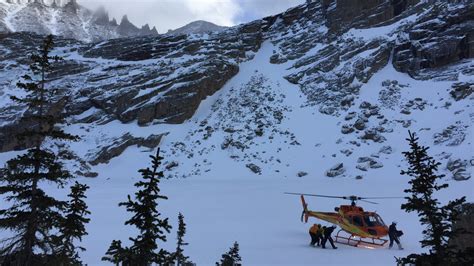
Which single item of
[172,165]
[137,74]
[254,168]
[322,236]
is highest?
[137,74]

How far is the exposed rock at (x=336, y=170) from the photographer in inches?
1268

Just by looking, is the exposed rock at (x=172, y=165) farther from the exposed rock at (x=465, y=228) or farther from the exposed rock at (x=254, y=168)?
the exposed rock at (x=465, y=228)

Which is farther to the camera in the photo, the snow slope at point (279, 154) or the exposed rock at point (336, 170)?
the exposed rock at point (336, 170)

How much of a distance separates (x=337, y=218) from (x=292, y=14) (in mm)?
60957

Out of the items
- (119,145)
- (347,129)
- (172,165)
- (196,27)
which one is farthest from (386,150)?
(196,27)

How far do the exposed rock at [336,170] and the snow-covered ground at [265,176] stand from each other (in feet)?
1.91

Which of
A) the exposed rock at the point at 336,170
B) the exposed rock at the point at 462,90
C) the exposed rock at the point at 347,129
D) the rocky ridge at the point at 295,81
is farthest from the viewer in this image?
the exposed rock at the point at 347,129

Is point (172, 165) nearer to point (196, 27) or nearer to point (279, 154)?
point (279, 154)

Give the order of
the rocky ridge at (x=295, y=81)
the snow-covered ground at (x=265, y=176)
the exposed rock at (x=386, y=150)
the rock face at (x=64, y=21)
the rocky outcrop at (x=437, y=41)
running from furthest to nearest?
1. the rock face at (x=64, y=21)
2. the rocky outcrop at (x=437, y=41)
3. the rocky ridge at (x=295, y=81)
4. the exposed rock at (x=386, y=150)
5. the snow-covered ground at (x=265, y=176)

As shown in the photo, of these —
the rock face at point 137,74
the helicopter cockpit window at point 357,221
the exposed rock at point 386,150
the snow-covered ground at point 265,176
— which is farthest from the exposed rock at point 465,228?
the rock face at point 137,74

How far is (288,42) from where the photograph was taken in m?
62.5

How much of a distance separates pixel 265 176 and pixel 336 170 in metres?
6.61

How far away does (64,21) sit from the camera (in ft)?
531

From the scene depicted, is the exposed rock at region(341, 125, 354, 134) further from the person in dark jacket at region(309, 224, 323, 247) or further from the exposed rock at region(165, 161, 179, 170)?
the person in dark jacket at region(309, 224, 323, 247)
